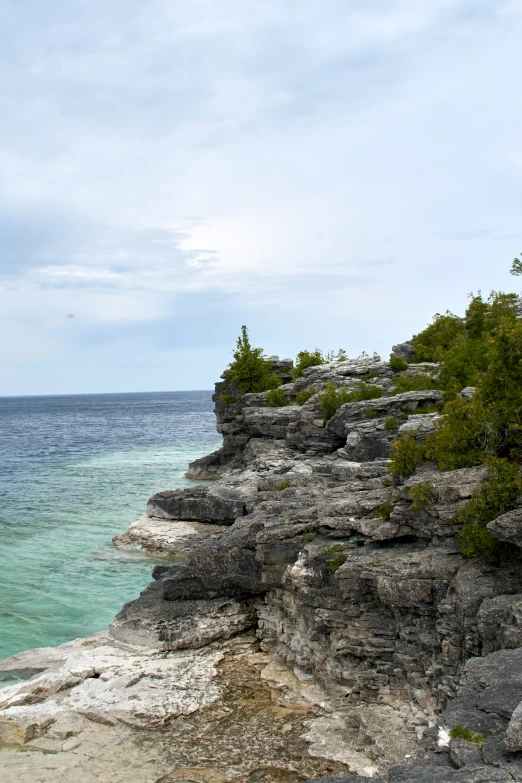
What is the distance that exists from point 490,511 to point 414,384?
21067 millimetres

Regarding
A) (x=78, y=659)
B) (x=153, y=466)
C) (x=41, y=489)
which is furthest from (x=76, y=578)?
(x=153, y=466)

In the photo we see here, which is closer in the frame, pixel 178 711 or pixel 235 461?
pixel 178 711

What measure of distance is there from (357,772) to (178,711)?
15.7ft

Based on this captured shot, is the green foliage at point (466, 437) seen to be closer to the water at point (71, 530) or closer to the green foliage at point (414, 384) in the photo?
the water at point (71, 530)

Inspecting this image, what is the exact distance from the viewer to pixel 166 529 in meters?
32.9

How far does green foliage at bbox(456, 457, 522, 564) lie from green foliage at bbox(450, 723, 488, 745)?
6.00m

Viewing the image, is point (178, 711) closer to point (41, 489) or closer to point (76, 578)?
point (76, 578)

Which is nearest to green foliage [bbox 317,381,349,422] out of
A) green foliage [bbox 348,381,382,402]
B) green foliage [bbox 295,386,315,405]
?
green foliage [bbox 348,381,382,402]

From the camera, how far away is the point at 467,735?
9258mm

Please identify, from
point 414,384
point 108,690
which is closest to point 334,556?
point 108,690

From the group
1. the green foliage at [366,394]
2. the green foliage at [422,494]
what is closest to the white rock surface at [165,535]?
the green foliage at [366,394]

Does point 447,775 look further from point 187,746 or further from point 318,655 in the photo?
point 318,655

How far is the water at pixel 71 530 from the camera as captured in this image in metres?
25.2

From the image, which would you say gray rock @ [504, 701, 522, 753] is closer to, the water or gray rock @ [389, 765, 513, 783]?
gray rock @ [389, 765, 513, 783]
